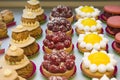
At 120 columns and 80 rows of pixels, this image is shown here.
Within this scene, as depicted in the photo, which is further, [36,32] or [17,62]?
[36,32]

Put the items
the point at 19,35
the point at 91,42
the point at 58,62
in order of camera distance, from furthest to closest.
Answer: the point at 91,42 → the point at 19,35 → the point at 58,62

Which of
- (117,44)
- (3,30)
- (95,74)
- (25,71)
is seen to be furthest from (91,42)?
(3,30)

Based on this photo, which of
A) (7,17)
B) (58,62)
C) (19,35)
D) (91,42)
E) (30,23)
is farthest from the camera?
(7,17)

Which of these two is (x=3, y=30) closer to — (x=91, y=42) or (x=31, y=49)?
(x=31, y=49)

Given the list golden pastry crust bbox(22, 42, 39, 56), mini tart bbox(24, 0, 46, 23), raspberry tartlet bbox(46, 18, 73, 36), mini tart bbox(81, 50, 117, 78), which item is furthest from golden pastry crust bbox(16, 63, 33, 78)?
mini tart bbox(24, 0, 46, 23)

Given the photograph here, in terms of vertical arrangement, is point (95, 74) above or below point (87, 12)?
below

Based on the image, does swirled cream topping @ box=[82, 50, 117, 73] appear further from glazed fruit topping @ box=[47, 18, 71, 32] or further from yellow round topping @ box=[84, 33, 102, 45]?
glazed fruit topping @ box=[47, 18, 71, 32]

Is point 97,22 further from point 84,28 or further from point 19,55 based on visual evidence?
point 19,55
